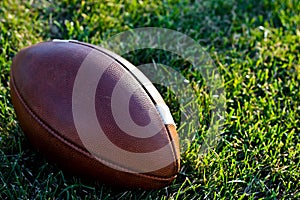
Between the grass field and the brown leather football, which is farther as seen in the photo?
the grass field

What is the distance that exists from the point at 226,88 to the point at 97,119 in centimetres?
103

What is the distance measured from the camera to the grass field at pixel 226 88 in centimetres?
235

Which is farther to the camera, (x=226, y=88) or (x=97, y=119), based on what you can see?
(x=226, y=88)

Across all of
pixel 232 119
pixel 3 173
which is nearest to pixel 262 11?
pixel 232 119

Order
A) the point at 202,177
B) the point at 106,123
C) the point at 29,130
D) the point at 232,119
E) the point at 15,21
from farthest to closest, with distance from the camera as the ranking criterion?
1. the point at 15,21
2. the point at 232,119
3. the point at 202,177
4. the point at 29,130
5. the point at 106,123

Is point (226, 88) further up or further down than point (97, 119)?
further down

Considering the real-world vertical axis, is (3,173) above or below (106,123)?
below

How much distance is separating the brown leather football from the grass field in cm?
18

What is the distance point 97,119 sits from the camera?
2.11 meters

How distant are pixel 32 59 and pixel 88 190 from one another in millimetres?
620

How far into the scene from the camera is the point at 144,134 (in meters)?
2.12

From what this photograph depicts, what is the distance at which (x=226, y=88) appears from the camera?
291 cm

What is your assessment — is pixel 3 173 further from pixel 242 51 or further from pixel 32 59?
pixel 242 51

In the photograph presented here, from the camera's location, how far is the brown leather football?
2.11m
